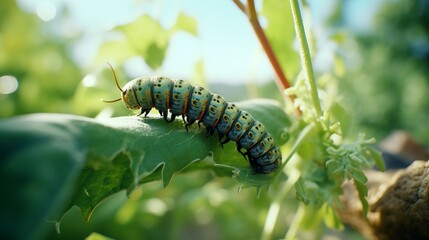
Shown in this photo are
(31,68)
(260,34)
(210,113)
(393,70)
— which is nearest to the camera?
(210,113)

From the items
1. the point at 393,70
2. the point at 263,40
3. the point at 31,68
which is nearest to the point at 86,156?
the point at 263,40

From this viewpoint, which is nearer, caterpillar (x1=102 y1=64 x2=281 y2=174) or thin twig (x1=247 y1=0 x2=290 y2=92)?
caterpillar (x1=102 y1=64 x2=281 y2=174)

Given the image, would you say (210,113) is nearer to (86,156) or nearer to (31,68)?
(86,156)

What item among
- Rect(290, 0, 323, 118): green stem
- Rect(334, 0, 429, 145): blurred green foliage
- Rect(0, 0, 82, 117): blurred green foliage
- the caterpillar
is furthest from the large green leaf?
Rect(334, 0, 429, 145): blurred green foliage

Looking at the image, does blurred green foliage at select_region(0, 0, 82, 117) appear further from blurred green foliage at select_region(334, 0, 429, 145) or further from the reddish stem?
blurred green foliage at select_region(334, 0, 429, 145)

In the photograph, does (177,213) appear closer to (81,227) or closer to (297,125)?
(81,227)
